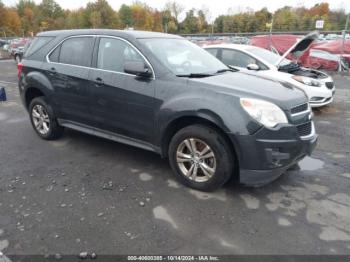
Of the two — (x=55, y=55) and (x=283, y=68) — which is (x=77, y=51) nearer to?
(x=55, y=55)

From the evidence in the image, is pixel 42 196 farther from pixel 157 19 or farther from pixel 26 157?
pixel 157 19

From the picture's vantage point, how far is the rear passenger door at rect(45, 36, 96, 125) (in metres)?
4.32

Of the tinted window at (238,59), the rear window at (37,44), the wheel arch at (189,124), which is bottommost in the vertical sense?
the wheel arch at (189,124)

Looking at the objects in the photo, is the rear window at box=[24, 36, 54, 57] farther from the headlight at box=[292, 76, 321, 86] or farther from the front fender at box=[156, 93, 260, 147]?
the headlight at box=[292, 76, 321, 86]

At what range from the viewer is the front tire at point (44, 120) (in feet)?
16.3

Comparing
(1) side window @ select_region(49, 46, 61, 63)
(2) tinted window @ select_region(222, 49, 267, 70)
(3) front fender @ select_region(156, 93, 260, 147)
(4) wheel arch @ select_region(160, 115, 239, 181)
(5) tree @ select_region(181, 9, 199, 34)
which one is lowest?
(4) wheel arch @ select_region(160, 115, 239, 181)

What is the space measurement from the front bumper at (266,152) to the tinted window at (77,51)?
8.09ft

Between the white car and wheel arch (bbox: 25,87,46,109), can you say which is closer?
wheel arch (bbox: 25,87,46,109)

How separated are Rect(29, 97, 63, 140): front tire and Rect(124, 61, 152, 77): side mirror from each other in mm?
1914

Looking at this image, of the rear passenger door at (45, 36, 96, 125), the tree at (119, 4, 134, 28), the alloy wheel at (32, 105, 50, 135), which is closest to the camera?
the rear passenger door at (45, 36, 96, 125)

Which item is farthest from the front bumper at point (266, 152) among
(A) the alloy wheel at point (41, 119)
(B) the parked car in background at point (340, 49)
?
(B) the parked car in background at point (340, 49)

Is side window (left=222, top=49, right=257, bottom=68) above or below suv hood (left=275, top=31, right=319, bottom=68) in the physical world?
below

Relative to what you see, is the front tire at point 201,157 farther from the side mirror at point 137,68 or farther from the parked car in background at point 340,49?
the parked car in background at point 340,49

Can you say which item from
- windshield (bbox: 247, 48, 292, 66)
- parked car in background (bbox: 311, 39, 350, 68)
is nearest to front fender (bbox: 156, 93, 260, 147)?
windshield (bbox: 247, 48, 292, 66)
